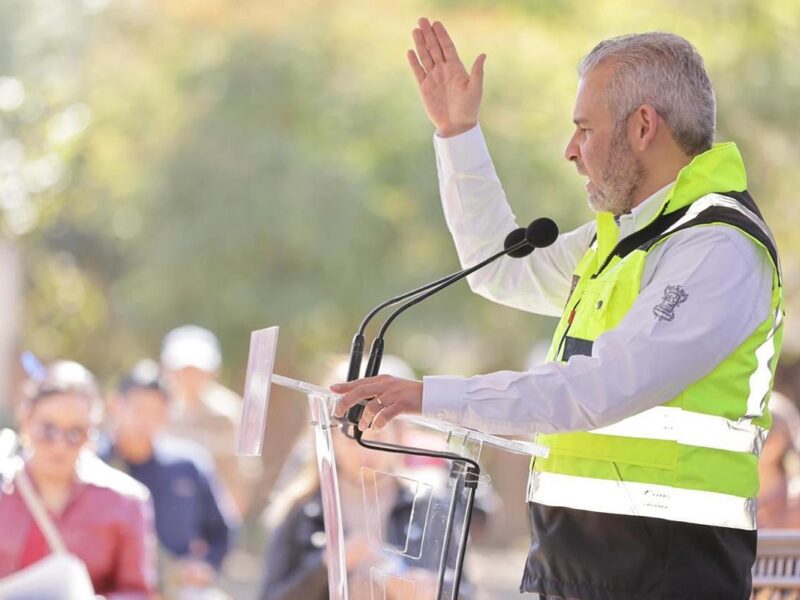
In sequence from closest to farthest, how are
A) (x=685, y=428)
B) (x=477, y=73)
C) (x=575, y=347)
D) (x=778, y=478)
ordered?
(x=685, y=428) → (x=575, y=347) → (x=477, y=73) → (x=778, y=478)

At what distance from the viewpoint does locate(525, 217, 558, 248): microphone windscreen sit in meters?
2.79

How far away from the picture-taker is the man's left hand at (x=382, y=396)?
2494mm

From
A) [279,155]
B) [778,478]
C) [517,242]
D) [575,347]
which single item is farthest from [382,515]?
[279,155]

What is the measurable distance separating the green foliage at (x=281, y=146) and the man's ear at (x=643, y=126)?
9.61 m

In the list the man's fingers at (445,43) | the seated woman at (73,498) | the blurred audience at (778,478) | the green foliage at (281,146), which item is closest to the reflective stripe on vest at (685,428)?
the man's fingers at (445,43)

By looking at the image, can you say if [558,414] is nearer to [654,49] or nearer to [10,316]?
[654,49]

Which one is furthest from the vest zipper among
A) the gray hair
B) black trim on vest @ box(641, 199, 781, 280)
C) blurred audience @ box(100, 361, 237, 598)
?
blurred audience @ box(100, 361, 237, 598)

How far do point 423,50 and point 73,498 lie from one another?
2612 mm

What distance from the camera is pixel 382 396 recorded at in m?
2.50

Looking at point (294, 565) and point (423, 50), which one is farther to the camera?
point (294, 565)

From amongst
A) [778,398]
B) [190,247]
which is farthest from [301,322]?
[778,398]

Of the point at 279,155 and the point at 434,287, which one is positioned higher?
the point at 279,155

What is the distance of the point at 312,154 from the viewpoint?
44.5 ft

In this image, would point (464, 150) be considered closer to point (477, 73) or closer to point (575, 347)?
point (477, 73)
